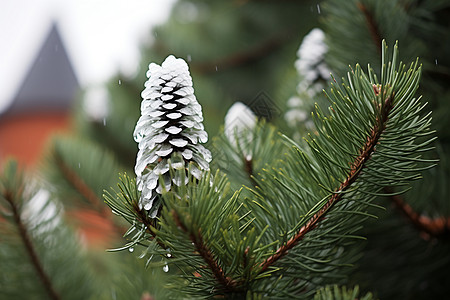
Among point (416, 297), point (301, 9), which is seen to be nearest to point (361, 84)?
point (416, 297)

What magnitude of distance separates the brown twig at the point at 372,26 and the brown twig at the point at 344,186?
277 mm

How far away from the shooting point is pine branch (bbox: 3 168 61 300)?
595mm

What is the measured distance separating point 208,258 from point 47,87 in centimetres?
513

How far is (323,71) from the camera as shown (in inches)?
26.9

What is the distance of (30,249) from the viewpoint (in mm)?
631

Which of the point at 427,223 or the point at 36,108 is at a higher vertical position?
the point at 36,108

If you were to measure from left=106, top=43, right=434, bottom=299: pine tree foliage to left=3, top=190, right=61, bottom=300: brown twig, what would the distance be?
0.30m

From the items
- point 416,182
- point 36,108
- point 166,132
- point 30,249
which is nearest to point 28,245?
point 30,249

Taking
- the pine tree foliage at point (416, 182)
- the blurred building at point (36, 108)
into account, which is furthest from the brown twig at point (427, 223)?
the blurred building at point (36, 108)

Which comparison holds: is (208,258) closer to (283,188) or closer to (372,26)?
(283,188)

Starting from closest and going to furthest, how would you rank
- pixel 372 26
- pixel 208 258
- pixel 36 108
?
pixel 208 258 → pixel 372 26 → pixel 36 108

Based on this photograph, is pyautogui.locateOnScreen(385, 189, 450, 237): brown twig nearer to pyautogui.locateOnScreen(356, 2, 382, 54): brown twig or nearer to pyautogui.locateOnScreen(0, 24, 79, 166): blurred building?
pyautogui.locateOnScreen(356, 2, 382, 54): brown twig

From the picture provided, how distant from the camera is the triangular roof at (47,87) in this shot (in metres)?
4.90

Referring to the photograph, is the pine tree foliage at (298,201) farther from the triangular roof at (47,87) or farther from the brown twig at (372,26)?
the triangular roof at (47,87)
